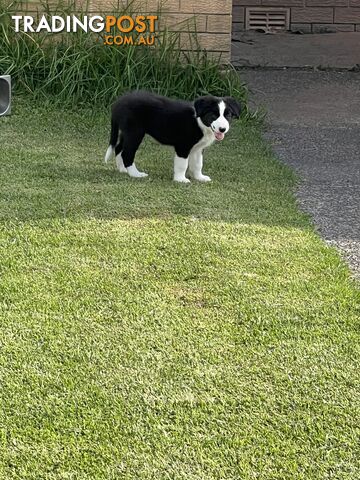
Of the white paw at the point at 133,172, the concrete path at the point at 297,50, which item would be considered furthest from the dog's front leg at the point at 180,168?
the concrete path at the point at 297,50

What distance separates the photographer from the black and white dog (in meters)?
6.13

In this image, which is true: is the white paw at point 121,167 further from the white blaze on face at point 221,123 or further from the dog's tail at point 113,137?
the white blaze on face at point 221,123

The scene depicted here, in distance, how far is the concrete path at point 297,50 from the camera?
12.1 m

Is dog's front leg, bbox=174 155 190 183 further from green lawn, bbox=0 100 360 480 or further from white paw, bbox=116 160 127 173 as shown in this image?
white paw, bbox=116 160 127 173

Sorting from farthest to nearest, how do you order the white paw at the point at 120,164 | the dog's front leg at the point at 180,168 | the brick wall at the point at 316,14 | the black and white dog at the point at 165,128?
the brick wall at the point at 316,14
the white paw at the point at 120,164
the dog's front leg at the point at 180,168
the black and white dog at the point at 165,128

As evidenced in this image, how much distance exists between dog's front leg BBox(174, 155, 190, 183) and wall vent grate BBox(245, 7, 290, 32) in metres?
9.73

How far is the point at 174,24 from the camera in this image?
9.70 meters

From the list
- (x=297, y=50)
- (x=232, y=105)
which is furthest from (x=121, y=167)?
(x=297, y=50)

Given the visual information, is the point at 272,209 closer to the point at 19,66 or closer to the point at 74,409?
the point at 74,409

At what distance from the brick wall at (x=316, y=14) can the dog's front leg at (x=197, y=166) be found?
9398mm

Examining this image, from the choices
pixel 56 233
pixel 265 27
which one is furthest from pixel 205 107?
pixel 265 27

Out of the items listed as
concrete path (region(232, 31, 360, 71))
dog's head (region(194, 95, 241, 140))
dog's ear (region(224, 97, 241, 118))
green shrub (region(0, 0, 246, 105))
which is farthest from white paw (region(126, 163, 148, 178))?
concrete path (region(232, 31, 360, 71))

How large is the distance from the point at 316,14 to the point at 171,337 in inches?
498

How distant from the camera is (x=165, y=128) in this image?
6.21 meters
